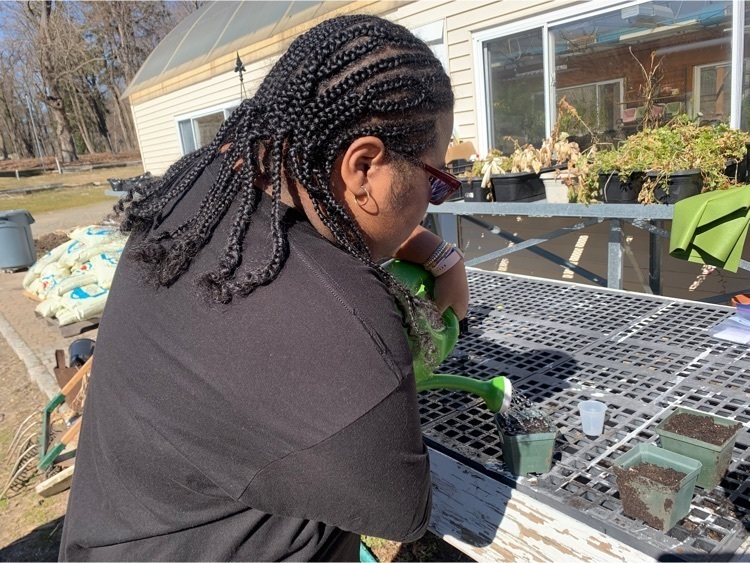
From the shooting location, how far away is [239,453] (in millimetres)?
806

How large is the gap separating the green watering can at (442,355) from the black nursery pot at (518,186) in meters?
2.80

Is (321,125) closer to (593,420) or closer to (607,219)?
(593,420)

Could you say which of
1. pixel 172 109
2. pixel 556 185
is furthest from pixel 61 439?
pixel 172 109

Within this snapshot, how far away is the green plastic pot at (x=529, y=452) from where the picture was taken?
53.0 inches

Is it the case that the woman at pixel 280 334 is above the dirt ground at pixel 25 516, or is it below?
above

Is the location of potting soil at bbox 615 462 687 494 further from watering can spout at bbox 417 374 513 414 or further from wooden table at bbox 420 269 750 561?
watering can spout at bbox 417 374 513 414

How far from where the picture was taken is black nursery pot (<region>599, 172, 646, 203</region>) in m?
3.46

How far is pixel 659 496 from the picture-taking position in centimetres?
113

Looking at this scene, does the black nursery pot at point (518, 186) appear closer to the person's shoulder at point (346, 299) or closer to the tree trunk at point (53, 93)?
the person's shoulder at point (346, 299)

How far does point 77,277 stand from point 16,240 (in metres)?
4.08

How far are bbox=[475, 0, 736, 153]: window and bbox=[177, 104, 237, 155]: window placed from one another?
5.71m

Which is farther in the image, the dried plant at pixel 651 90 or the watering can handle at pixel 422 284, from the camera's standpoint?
the dried plant at pixel 651 90

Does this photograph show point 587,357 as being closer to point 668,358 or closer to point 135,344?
point 668,358

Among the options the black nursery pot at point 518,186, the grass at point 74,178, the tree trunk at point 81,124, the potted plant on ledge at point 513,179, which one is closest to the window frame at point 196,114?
the potted plant on ledge at point 513,179
